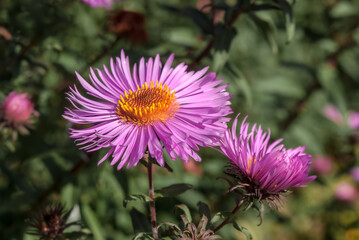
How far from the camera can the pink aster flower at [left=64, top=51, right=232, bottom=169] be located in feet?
3.08

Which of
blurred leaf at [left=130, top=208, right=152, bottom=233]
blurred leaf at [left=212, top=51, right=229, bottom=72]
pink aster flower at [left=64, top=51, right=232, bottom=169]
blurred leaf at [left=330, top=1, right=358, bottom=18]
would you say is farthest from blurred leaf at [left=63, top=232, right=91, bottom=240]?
blurred leaf at [left=330, top=1, right=358, bottom=18]

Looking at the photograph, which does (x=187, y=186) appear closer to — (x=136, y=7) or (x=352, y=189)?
(x=136, y=7)

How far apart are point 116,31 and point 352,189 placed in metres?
2.25

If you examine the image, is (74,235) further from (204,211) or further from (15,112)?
(15,112)

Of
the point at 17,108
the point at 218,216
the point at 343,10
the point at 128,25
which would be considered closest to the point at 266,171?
the point at 218,216

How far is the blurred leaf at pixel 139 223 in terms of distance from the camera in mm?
1107

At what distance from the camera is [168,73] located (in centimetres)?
118

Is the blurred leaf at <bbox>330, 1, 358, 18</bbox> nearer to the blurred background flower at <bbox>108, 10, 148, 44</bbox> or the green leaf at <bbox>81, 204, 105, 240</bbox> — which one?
the blurred background flower at <bbox>108, 10, 148, 44</bbox>

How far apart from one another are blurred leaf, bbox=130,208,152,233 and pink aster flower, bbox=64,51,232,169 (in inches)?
8.1

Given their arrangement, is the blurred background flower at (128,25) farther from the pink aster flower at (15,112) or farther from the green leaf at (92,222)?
the green leaf at (92,222)

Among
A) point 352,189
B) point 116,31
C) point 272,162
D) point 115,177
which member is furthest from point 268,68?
point 272,162

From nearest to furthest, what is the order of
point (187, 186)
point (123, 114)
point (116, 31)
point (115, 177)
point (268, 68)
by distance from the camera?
point (187, 186), point (123, 114), point (115, 177), point (116, 31), point (268, 68)

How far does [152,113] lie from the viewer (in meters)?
1.10

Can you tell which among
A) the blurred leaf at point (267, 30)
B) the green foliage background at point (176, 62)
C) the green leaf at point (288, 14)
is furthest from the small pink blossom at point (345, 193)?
the green leaf at point (288, 14)
